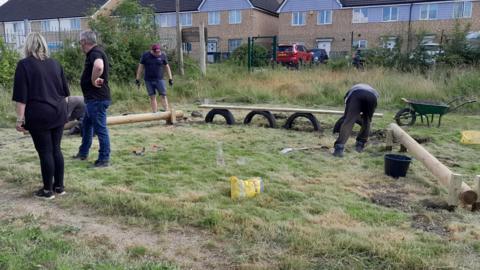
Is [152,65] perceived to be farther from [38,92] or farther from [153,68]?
[38,92]

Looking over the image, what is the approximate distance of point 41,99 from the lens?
4340mm

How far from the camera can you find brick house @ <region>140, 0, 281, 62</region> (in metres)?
41.2

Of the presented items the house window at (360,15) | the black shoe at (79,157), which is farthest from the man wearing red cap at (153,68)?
the house window at (360,15)

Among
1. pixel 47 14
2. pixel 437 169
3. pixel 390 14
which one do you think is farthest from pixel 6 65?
pixel 47 14

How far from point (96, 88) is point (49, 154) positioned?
1345 millimetres

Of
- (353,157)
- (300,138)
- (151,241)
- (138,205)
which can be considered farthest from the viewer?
(300,138)

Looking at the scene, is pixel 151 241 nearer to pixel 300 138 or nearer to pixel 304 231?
pixel 304 231

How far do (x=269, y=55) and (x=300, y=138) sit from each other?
38.8 feet

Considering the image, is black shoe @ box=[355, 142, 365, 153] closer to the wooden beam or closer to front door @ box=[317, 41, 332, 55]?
the wooden beam

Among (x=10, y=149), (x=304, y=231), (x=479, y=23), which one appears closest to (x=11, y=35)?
(x=10, y=149)

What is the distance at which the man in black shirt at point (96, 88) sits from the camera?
5.42 meters

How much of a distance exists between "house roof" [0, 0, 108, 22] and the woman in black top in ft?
144

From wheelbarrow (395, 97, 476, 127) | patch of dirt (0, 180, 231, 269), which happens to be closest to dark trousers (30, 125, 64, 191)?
patch of dirt (0, 180, 231, 269)

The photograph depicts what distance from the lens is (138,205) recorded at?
13.9 feet
